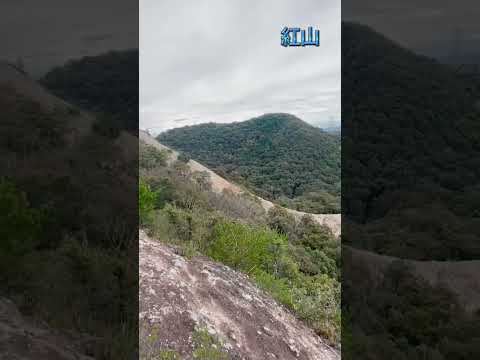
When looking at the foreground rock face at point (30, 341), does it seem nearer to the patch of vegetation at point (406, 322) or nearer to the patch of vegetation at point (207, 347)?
the patch of vegetation at point (207, 347)

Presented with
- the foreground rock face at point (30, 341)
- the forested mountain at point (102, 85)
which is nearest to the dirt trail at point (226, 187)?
the forested mountain at point (102, 85)

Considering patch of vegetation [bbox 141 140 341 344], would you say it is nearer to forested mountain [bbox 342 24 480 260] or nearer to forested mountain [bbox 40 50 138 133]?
forested mountain [bbox 40 50 138 133]

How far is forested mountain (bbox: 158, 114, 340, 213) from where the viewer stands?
5234 mm

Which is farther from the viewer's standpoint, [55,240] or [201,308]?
[55,240]

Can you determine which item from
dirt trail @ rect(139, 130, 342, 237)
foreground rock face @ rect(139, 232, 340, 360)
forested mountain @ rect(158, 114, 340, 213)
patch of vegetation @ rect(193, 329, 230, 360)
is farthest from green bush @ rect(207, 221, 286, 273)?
forested mountain @ rect(158, 114, 340, 213)

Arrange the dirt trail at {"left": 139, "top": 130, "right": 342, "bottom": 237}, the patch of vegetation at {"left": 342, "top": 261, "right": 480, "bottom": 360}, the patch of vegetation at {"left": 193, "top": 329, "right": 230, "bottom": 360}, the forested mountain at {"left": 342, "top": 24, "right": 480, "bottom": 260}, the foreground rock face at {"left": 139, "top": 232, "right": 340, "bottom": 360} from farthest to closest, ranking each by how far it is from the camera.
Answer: the forested mountain at {"left": 342, "top": 24, "right": 480, "bottom": 260}
the dirt trail at {"left": 139, "top": 130, "right": 342, "bottom": 237}
the patch of vegetation at {"left": 342, "top": 261, "right": 480, "bottom": 360}
the foreground rock face at {"left": 139, "top": 232, "right": 340, "bottom": 360}
the patch of vegetation at {"left": 193, "top": 329, "right": 230, "bottom": 360}

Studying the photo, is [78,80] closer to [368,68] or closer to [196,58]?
[196,58]

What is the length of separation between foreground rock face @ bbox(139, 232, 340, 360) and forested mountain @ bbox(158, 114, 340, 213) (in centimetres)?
253

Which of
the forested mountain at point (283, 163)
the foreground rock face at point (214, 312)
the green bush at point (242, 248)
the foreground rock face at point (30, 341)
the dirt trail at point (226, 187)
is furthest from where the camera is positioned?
the forested mountain at point (283, 163)

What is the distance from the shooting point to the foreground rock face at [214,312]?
233cm

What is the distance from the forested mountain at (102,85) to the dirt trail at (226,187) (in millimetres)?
1627

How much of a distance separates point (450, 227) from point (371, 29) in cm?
472

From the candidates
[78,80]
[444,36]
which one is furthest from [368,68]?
[78,80]

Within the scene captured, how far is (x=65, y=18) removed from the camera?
5586 millimetres
